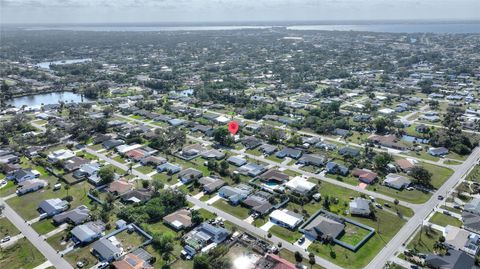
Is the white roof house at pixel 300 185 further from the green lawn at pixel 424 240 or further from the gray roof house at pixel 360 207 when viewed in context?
the green lawn at pixel 424 240

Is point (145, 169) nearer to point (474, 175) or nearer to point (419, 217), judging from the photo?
point (419, 217)

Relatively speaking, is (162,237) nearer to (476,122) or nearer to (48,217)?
(48,217)

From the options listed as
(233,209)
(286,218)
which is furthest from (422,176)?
(233,209)

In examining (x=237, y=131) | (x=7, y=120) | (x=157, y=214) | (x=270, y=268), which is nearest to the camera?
(x=270, y=268)

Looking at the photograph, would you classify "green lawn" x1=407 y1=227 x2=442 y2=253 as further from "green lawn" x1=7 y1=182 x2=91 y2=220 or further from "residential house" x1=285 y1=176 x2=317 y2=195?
"green lawn" x1=7 y1=182 x2=91 y2=220

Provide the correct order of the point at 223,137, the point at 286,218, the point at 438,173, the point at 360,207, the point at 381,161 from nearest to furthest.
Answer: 1. the point at 286,218
2. the point at 360,207
3. the point at 438,173
4. the point at 381,161
5. the point at 223,137

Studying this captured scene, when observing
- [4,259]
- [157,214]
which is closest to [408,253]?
[157,214]

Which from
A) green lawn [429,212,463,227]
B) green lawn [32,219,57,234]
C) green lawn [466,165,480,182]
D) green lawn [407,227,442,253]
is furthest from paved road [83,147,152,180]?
green lawn [466,165,480,182]
